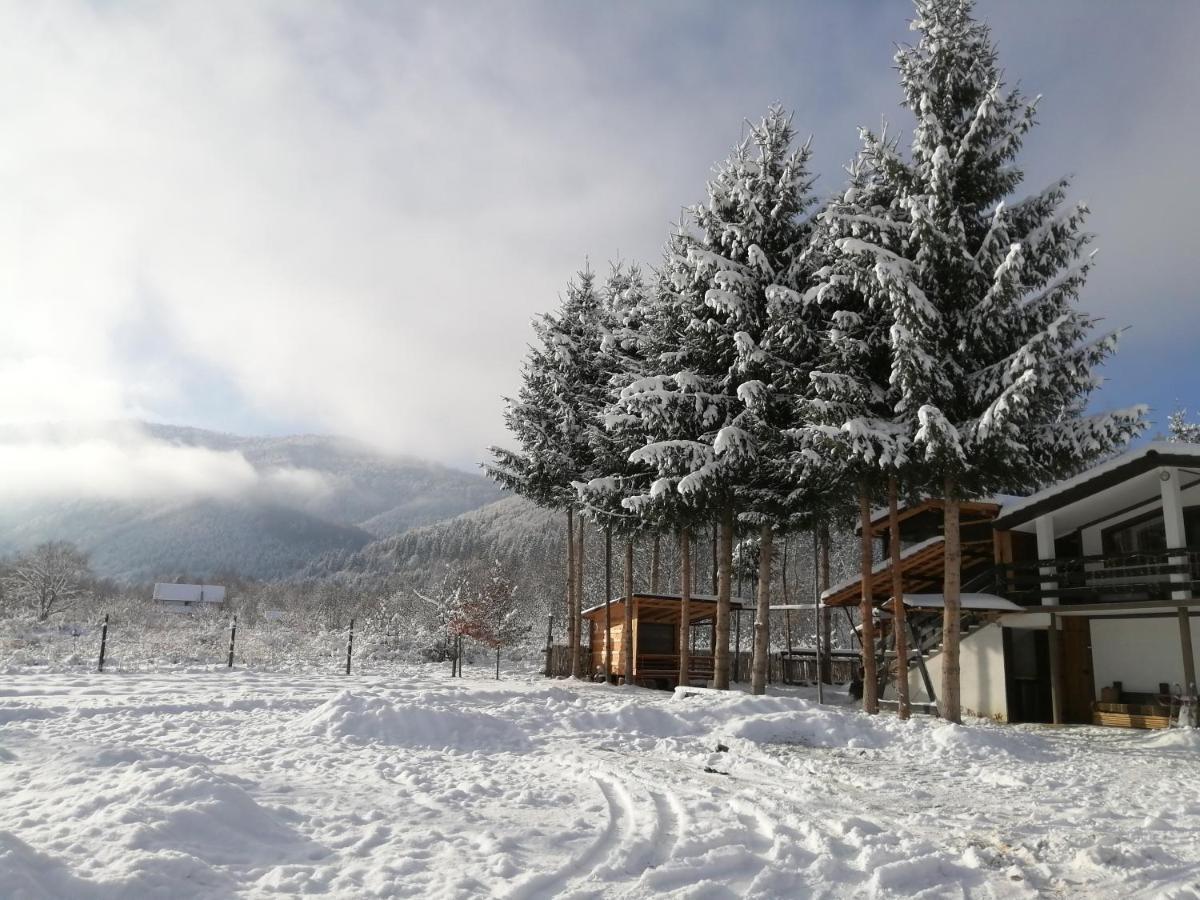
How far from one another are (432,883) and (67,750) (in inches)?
219

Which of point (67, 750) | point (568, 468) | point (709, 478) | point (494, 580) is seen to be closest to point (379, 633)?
point (494, 580)

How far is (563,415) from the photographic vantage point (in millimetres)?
25938

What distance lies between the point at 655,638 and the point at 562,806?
2106 centimetres

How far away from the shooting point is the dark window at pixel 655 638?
2771cm

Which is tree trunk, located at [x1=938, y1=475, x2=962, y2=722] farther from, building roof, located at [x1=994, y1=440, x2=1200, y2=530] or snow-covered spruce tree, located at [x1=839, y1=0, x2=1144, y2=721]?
building roof, located at [x1=994, y1=440, x2=1200, y2=530]

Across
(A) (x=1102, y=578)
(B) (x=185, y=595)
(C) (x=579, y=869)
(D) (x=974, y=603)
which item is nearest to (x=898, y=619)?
(D) (x=974, y=603)

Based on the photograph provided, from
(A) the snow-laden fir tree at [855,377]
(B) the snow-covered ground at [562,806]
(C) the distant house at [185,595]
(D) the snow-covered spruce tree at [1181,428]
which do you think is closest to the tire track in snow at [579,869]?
(B) the snow-covered ground at [562,806]

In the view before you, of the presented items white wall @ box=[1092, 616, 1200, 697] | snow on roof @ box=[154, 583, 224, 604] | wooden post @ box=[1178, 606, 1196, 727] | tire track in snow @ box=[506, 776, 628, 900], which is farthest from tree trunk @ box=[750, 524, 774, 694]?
snow on roof @ box=[154, 583, 224, 604]

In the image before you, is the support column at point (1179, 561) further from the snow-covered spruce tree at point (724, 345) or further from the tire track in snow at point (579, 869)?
the tire track in snow at point (579, 869)

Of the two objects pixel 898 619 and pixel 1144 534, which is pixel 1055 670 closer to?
pixel 1144 534

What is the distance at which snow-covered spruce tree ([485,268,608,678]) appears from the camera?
84.4 ft

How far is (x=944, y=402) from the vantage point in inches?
609

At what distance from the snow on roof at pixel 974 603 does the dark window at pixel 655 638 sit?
10574 millimetres

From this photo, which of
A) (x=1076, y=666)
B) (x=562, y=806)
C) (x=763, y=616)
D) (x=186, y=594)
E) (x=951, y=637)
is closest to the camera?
(x=562, y=806)
